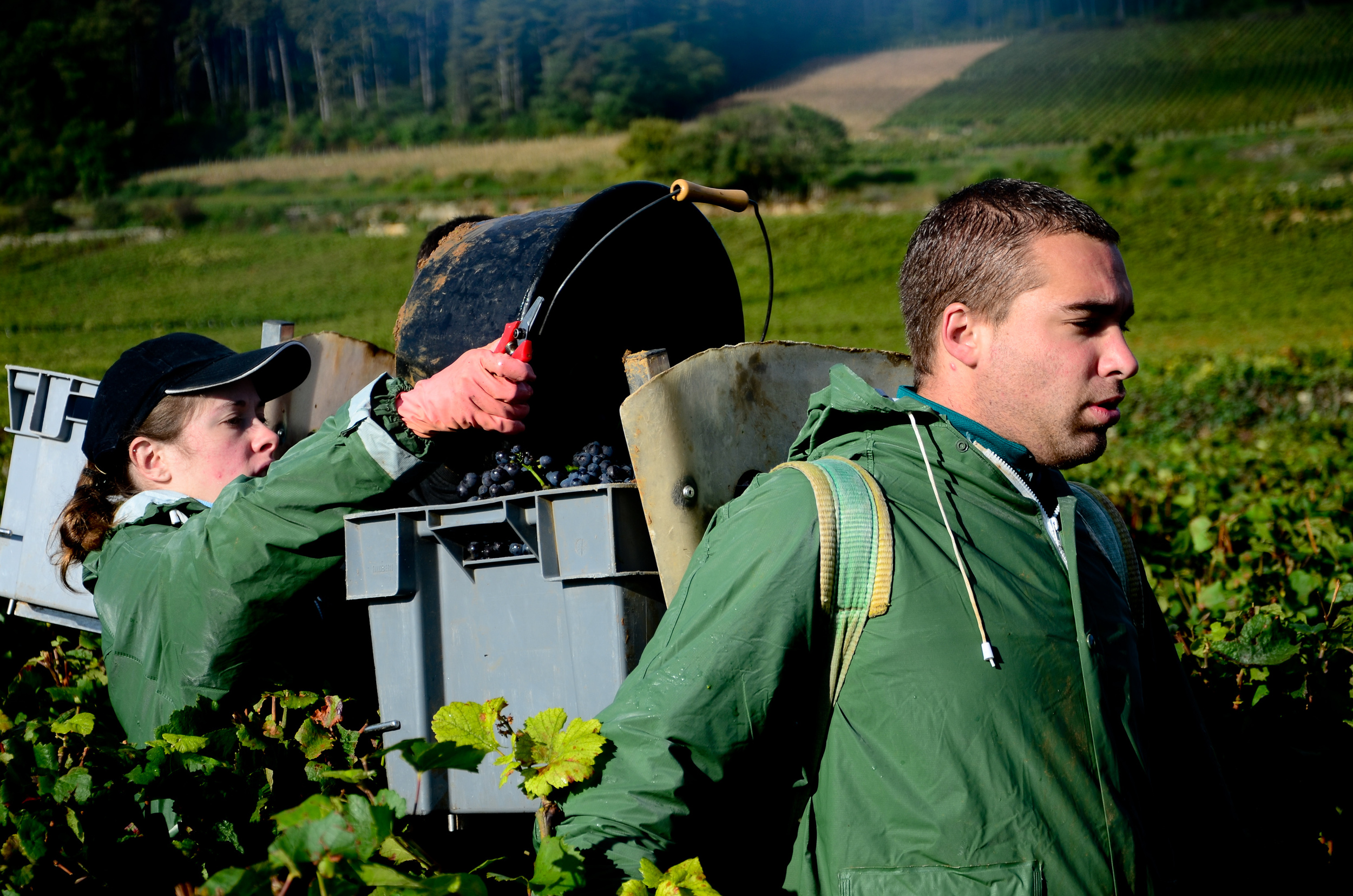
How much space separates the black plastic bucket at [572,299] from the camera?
1.87 meters

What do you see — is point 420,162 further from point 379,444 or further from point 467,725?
point 467,725

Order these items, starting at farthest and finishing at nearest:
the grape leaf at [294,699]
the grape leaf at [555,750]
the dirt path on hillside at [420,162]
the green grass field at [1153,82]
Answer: the green grass field at [1153,82], the dirt path on hillside at [420,162], the grape leaf at [294,699], the grape leaf at [555,750]

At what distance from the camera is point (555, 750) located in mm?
1204

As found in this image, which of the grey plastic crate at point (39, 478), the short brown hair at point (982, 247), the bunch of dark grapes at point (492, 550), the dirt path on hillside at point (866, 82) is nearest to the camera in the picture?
the short brown hair at point (982, 247)

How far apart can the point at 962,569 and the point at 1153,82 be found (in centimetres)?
8156

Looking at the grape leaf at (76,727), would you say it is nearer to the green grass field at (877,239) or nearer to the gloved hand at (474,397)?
the gloved hand at (474,397)

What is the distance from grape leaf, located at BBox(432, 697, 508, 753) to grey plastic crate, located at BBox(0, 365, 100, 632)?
1.78 m

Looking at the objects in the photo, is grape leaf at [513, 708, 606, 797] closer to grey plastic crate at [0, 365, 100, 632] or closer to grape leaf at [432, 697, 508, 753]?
→ grape leaf at [432, 697, 508, 753]

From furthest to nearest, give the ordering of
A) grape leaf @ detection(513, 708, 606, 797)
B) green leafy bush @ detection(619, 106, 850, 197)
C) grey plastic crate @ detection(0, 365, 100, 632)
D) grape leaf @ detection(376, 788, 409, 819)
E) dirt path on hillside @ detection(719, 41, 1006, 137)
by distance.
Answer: dirt path on hillside @ detection(719, 41, 1006, 137)
green leafy bush @ detection(619, 106, 850, 197)
grey plastic crate @ detection(0, 365, 100, 632)
grape leaf @ detection(513, 708, 606, 797)
grape leaf @ detection(376, 788, 409, 819)

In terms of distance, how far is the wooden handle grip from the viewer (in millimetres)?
1800

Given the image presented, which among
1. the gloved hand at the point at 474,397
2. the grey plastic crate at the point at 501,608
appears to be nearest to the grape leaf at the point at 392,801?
the grey plastic crate at the point at 501,608

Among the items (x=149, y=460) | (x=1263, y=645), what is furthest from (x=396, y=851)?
(x=1263, y=645)

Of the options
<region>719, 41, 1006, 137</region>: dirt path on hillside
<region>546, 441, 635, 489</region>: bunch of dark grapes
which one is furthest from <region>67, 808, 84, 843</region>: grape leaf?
<region>719, 41, 1006, 137</region>: dirt path on hillside

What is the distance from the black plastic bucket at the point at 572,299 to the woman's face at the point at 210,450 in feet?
1.52
